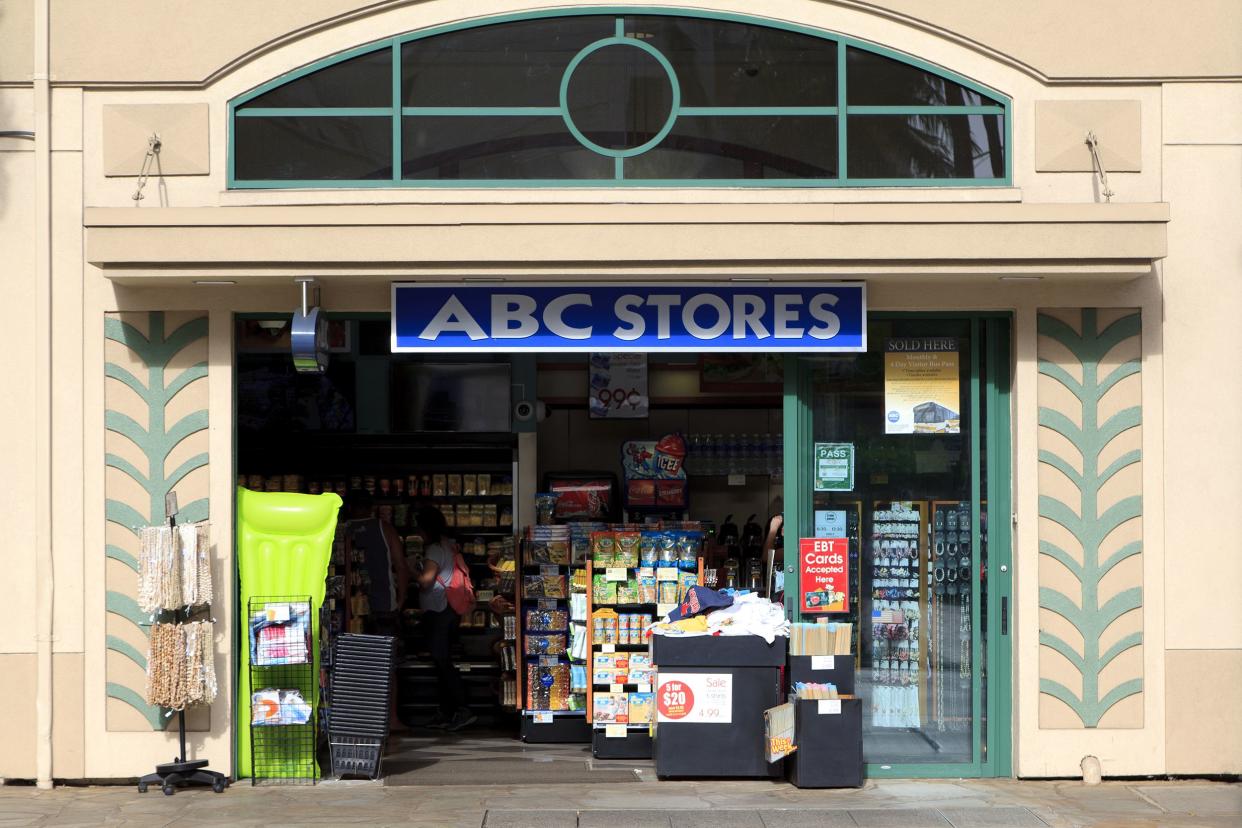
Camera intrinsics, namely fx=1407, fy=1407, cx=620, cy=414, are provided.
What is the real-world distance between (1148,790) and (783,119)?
4.90 metres

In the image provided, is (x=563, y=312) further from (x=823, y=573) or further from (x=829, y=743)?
(x=829, y=743)

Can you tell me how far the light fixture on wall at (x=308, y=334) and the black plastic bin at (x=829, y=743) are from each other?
12.3ft

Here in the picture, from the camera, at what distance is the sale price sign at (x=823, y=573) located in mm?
9305

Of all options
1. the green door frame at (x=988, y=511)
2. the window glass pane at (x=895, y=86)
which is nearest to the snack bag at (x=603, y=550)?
the green door frame at (x=988, y=511)

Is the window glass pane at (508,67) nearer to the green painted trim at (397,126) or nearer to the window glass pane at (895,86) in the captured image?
the green painted trim at (397,126)

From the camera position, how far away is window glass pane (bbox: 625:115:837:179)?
912 centimetres

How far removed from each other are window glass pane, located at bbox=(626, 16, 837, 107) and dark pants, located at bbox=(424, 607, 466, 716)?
196 inches

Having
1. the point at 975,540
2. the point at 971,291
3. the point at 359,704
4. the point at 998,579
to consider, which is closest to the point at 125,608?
the point at 359,704

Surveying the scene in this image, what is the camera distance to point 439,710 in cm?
1176

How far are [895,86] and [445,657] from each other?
19.2ft

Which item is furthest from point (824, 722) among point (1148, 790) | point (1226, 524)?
point (1226, 524)

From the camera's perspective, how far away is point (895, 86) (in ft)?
30.2

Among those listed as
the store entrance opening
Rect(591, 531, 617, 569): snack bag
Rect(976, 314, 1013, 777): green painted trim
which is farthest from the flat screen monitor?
Rect(976, 314, 1013, 777): green painted trim

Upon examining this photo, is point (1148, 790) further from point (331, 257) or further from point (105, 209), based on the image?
point (105, 209)
